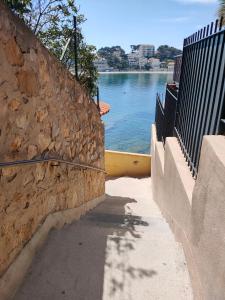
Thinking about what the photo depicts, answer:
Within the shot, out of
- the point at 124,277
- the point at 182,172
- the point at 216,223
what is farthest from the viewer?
the point at 182,172

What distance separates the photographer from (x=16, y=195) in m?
2.10

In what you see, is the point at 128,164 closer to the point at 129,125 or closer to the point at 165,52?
the point at 129,125

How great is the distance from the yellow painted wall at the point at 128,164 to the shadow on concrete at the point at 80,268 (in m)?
7.49

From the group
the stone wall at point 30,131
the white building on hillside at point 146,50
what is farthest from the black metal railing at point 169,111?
the white building on hillside at point 146,50

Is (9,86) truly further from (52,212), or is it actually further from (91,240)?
(91,240)

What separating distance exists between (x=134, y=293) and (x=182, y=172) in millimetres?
1609

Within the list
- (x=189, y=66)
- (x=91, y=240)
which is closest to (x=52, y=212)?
(x=91, y=240)

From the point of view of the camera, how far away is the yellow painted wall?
1047 centimetres

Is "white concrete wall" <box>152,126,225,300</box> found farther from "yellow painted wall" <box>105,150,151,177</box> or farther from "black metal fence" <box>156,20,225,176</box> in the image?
"yellow painted wall" <box>105,150,151,177</box>

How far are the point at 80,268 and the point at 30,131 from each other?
138 centimetres

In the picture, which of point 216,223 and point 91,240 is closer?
point 216,223

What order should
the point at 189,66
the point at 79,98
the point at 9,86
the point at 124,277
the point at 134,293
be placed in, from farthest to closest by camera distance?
the point at 79,98 → the point at 189,66 → the point at 124,277 → the point at 134,293 → the point at 9,86

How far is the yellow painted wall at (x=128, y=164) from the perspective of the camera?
10469mm

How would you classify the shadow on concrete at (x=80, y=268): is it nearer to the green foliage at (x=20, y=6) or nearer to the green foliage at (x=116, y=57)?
the green foliage at (x=20, y=6)
